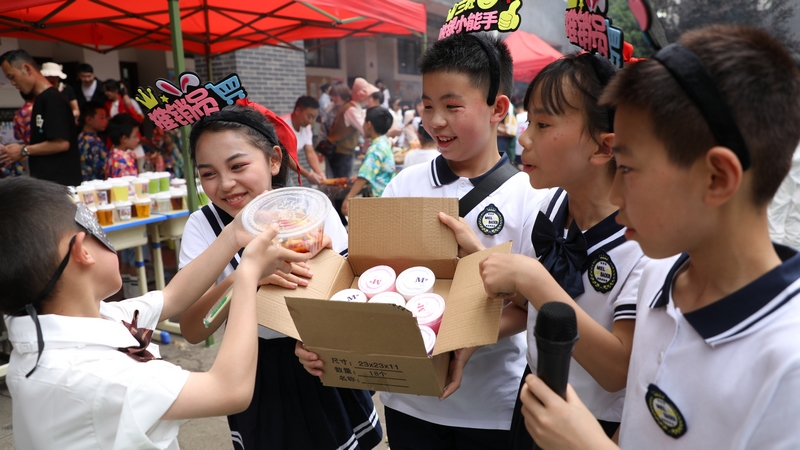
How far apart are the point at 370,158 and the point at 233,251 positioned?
13.8 feet

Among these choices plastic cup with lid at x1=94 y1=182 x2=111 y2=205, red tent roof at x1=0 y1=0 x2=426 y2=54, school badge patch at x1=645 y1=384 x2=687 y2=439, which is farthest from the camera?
red tent roof at x1=0 y1=0 x2=426 y2=54

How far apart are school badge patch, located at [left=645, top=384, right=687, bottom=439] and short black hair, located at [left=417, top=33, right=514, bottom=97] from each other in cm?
127

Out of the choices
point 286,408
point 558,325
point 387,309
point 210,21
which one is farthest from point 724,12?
point 558,325

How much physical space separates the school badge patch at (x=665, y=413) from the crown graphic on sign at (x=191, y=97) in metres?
1.75

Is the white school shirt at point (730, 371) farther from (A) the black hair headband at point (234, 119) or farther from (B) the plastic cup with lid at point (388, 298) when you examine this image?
(A) the black hair headband at point (234, 119)

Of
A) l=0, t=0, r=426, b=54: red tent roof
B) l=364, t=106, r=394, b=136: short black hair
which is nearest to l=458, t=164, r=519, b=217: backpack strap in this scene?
l=0, t=0, r=426, b=54: red tent roof

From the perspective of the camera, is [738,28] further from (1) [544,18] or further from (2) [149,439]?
(1) [544,18]

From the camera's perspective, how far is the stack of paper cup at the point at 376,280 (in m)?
1.69

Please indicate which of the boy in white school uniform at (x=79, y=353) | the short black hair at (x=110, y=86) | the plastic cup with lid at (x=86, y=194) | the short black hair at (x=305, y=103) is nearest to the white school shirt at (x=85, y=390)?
the boy in white school uniform at (x=79, y=353)

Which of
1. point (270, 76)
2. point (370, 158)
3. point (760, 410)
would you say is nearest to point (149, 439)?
point (760, 410)

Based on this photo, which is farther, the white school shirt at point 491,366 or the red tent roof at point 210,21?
the red tent roof at point 210,21

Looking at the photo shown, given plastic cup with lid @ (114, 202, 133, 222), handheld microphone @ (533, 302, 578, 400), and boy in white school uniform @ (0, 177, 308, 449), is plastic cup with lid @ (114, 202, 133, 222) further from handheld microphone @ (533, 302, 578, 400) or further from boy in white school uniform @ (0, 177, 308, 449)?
handheld microphone @ (533, 302, 578, 400)

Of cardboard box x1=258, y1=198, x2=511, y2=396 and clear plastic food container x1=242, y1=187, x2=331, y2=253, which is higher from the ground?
clear plastic food container x1=242, y1=187, x2=331, y2=253

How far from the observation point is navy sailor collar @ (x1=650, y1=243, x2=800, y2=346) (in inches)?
34.1
